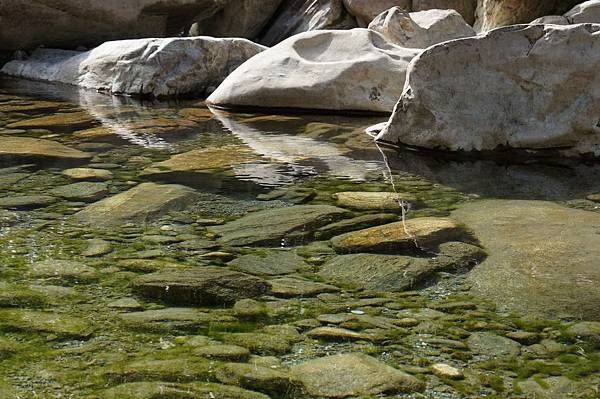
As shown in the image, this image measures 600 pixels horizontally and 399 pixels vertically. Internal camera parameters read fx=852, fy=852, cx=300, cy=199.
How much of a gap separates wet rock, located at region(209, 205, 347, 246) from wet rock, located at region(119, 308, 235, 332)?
820mm

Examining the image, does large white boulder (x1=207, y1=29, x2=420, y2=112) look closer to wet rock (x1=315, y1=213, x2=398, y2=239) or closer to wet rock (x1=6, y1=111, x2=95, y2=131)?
wet rock (x1=6, y1=111, x2=95, y2=131)

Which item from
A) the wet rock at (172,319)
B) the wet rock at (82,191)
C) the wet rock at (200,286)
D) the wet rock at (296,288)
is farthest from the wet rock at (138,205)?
the wet rock at (172,319)

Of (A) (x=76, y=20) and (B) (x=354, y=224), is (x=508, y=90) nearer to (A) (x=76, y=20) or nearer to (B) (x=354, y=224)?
(B) (x=354, y=224)

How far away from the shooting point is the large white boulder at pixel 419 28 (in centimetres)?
855

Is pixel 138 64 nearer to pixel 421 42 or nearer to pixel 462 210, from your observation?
pixel 421 42

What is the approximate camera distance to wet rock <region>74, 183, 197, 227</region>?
3814 mm

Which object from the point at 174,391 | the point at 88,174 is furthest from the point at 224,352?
the point at 88,174

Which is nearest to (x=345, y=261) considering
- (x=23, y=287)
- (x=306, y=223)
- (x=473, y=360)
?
(x=306, y=223)

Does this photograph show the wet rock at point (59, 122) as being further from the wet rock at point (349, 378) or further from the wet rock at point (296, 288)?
the wet rock at point (349, 378)

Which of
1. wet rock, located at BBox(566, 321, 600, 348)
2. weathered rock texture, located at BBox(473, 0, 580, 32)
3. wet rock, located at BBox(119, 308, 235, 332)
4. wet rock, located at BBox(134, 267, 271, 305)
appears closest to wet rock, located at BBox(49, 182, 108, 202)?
wet rock, located at BBox(134, 267, 271, 305)

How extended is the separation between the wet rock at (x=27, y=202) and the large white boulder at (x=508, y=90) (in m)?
2.44

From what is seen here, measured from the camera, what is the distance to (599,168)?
16.5ft

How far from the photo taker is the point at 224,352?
238cm

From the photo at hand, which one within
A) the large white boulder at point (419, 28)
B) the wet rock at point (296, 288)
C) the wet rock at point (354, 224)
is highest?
the large white boulder at point (419, 28)
